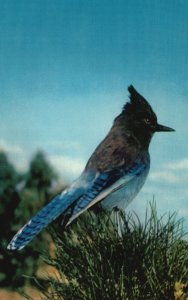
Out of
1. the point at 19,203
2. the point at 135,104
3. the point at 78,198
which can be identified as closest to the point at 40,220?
the point at 78,198

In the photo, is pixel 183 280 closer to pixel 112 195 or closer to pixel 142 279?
pixel 142 279

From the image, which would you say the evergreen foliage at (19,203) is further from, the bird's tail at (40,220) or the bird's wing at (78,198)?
the bird's tail at (40,220)

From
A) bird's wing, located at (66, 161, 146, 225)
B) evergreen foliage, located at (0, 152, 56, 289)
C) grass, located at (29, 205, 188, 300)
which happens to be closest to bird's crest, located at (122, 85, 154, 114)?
bird's wing, located at (66, 161, 146, 225)

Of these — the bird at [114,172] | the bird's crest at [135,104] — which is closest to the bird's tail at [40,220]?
the bird at [114,172]

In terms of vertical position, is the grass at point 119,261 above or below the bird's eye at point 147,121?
below

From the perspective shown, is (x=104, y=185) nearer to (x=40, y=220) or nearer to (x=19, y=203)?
(x=40, y=220)

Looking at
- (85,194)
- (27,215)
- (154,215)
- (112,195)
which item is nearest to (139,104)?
(112,195)

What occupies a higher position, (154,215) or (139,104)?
(139,104)
